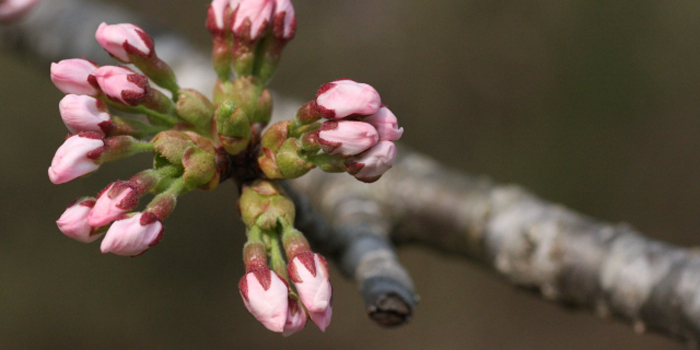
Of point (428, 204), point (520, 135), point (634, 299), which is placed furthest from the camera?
point (520, 135)

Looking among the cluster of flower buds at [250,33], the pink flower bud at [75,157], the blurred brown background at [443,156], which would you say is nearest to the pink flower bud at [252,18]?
the cluster of flower buds at [250,33]

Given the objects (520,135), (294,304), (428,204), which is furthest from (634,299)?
(520,135)

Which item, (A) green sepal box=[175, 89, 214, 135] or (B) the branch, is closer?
(A) green sepal box=[175, 89, 214, 135]

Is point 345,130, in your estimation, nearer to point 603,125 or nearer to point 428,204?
point 428,204

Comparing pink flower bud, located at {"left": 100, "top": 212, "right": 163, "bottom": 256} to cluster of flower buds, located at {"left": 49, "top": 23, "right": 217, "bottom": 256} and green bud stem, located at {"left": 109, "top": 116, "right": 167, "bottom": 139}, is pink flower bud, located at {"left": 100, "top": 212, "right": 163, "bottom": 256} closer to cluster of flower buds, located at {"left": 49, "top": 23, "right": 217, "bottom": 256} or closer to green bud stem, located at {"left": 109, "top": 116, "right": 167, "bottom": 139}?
cluster of flower buds, located at {"left": 49, "top": 23, "right": 217, "bottom": 256}

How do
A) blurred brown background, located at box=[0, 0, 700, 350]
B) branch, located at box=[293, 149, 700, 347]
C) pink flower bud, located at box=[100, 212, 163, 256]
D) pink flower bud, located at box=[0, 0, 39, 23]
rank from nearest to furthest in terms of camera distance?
pink flower bud, located at box=[100, 212, 163, 256] → branch, located at box=[293, 149, 700, 347] → pink flower bud, located at box=[0, 0, 39, 23] → blurred brown background, located at box=[0, 0, 700, 350]

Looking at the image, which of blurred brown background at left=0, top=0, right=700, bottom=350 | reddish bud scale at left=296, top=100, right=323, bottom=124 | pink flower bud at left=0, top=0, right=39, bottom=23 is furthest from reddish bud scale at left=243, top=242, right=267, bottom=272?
blurred brown background at left=0, top=0, right=700, bottom=350

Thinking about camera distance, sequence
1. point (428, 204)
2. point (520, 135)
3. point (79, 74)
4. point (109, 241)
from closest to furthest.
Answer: point (109, 241)
point (79, 74)
point (428, 204)
point (520, 135)
